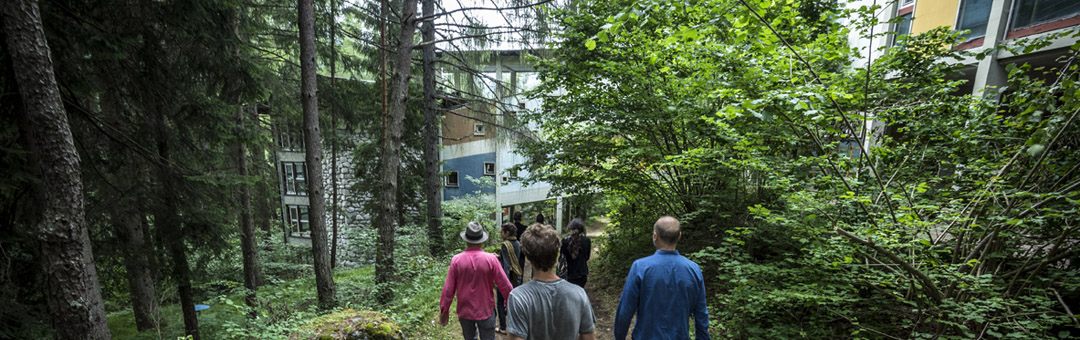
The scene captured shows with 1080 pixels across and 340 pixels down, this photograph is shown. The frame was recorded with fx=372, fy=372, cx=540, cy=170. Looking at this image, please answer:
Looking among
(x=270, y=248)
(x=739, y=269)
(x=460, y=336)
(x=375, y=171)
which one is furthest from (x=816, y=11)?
(x=270, y=248)

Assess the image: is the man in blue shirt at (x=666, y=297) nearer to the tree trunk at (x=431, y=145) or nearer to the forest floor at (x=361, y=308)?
the forest floor at (x=361, y=308)

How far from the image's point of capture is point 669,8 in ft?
9.37

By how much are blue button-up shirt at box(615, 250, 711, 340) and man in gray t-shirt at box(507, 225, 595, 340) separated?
539mm

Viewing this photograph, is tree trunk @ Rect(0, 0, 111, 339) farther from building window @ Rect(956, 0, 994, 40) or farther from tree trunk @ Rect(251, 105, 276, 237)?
building window @ Rect(956, 0, 994, 40)

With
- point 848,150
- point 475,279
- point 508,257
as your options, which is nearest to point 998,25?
point 848,150

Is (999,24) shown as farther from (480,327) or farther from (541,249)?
(480,327)

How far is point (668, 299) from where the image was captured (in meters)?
2.81

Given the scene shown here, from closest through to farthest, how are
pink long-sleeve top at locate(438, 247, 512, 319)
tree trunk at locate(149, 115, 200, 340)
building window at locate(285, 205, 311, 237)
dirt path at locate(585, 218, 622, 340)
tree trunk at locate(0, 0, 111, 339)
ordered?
tree trunk at locate(0, 0, 111, 339), pink long-sleeve top at locate(438, 247, 512, 319), tree trunk at locate(149, 115, 200, 340), dirt path at locate(585, 218, 622, 340), building window at locate(285, 205, 311, 237)

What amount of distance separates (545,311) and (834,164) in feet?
9.51

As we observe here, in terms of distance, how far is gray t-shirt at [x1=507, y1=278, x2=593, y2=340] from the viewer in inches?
91.7

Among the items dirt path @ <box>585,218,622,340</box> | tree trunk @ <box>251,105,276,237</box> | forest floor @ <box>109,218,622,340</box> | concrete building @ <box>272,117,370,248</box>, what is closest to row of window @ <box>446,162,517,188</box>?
concrete building @ <box>272,117,370,248</box>

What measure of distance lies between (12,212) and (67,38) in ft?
6.30

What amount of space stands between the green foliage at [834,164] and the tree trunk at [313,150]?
4138 millimetres

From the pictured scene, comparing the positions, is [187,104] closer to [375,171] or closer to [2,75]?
[2,75]
